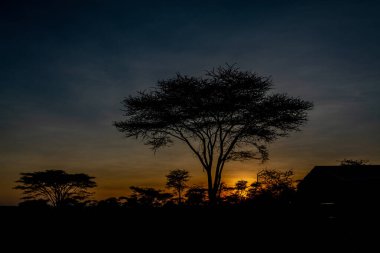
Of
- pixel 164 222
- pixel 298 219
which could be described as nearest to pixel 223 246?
pixel 164 222

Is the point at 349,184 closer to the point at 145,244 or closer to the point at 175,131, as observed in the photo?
the point at 175,131

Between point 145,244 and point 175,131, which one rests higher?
point 175,131

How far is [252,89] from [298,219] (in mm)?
16992

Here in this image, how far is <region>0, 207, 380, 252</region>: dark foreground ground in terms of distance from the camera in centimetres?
757

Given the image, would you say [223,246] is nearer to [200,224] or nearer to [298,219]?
[200,224]

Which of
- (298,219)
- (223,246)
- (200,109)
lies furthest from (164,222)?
(200,109)

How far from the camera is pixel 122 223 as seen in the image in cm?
834

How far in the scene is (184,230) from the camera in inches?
342

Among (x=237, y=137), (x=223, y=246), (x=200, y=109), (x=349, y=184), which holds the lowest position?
(x=223, y=246)

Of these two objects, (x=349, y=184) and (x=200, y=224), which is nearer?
(x=200, y=224)

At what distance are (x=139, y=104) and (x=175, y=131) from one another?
3.54m

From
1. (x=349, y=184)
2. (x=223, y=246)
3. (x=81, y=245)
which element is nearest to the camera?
(x=81, y=245)

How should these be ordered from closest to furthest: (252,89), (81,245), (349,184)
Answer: (81,245)
(349,184)
(252,89)

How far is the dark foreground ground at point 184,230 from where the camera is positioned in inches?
298
